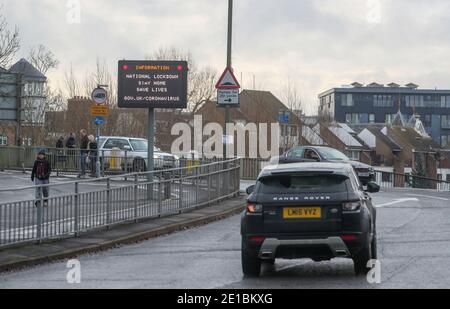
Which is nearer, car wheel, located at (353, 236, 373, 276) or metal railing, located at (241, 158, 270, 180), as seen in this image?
car wheel, located at (353, 236, 373, 276)

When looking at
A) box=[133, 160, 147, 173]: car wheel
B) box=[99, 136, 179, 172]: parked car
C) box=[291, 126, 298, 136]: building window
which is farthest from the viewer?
box=[291, 126, 298, 136]: building window

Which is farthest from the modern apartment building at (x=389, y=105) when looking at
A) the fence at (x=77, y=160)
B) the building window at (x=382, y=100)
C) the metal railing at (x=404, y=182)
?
the fence at (x=77, y=160)

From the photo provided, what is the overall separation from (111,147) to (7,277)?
973 inches

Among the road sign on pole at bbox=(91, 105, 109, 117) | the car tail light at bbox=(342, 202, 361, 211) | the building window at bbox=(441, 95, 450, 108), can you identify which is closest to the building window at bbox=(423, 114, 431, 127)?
the building window at bbox=(441, 95, 450, 108)

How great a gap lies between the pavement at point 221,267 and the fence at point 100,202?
1129 millimetres

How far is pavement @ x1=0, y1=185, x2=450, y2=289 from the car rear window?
3.99 feet

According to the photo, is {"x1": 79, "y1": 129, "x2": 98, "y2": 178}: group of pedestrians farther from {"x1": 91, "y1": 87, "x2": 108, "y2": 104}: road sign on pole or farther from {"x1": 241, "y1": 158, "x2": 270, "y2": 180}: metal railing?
{"x1": 241, "y1": 158, "x2": 270, "y2": 180}: metal railing

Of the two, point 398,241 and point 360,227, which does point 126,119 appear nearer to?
point 398,241

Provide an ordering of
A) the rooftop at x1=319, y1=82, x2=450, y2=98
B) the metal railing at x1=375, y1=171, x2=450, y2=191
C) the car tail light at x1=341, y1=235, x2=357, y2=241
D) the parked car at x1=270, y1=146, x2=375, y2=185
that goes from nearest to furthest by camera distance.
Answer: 1. the car tail light at x1=341, y1=235, x2=357, y2=241
2. the parked car at x1=270, y1=146, x2=375, y2=185
3. the metal railing at x1=375, y1=171, x2=450, y2=191
4. the rooftop at x1=319, y1=82, x2=450, y2=98

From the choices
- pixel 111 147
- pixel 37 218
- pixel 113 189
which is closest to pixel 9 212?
pixel 37 218

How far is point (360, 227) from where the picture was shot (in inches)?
421

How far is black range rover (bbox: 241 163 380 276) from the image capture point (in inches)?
419

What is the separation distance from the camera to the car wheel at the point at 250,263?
435 inches

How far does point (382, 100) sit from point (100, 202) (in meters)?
119
